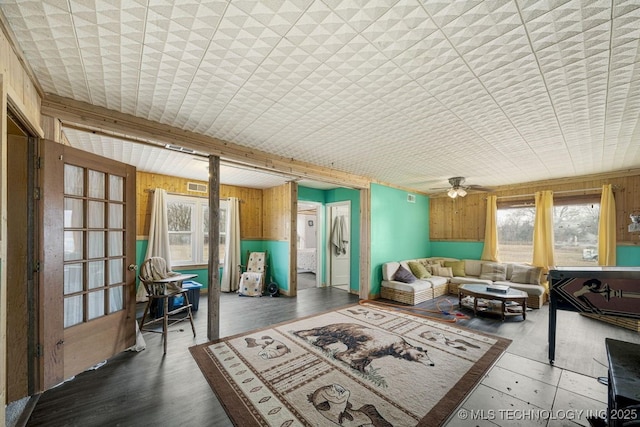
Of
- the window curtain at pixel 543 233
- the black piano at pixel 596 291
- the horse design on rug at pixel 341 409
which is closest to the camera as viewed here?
the horse design on rug at pixel 341 409

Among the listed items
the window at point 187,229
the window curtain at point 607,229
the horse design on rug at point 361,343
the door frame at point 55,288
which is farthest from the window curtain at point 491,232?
the door frame at point 55,288

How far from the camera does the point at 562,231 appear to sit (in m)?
5.38

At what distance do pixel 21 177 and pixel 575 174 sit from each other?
7.90m

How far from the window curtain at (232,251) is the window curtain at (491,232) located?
5.94 m

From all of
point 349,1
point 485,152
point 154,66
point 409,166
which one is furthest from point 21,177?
point 485,152

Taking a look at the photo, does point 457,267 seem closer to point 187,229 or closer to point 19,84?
point 187,229

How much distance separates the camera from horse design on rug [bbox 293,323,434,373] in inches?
111

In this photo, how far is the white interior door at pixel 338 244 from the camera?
667cm

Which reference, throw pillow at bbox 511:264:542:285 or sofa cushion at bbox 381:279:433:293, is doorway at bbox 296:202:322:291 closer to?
sofa cushion at bbox 381:279:433:293

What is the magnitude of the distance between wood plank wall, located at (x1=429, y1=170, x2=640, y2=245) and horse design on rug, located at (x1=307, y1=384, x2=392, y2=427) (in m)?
5.72

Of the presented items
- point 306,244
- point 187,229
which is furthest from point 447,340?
point 306,244

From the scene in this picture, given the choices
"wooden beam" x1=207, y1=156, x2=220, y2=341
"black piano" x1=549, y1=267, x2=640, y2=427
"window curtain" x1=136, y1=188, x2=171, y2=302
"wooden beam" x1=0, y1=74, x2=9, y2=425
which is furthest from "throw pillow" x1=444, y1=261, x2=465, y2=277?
"wooden beam" x1=0, y1=74, x2=9, y2=425

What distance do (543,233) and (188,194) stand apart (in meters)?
7.63

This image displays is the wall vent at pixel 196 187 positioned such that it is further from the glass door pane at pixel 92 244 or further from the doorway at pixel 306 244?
the doorway at pixel 306 244
